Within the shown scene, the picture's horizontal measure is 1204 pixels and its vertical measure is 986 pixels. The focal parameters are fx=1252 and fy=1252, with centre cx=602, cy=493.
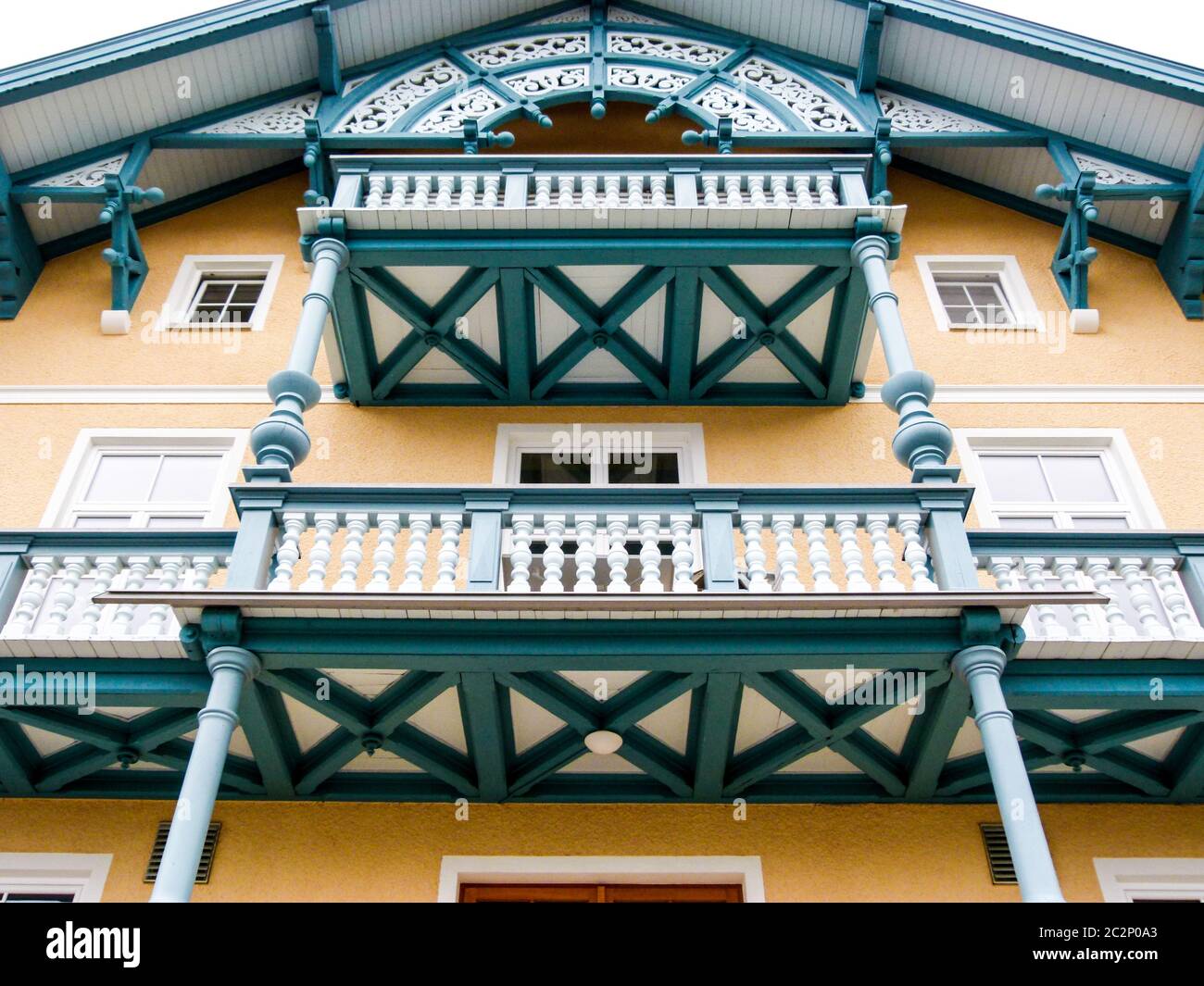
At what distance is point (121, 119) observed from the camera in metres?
13.3

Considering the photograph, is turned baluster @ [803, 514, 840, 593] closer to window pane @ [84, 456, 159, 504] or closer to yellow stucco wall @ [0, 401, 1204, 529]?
yellow stucco wall @ [0, 401, 1204, 529]

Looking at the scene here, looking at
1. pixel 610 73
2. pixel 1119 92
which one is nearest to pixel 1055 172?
pixel 1119 92

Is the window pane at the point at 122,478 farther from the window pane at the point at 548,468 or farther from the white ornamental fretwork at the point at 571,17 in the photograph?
the white ornamental fretwork at the point at 571,17

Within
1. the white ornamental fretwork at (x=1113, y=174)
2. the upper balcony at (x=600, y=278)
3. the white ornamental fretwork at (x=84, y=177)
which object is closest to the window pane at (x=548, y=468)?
the upper balcony at (x=600, y=278)

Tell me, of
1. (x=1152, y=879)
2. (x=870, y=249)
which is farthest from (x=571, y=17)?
(x=1152, y=879)

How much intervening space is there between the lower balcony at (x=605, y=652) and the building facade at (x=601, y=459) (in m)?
0.03

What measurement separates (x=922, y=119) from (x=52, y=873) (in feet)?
36.7

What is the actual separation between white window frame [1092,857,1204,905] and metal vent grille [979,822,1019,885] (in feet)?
2.14

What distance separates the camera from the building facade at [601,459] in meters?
8.40

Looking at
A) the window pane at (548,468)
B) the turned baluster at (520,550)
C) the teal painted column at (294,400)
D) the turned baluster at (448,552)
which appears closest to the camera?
the turned baluster at (448,552)

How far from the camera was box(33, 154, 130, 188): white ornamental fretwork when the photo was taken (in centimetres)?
1297

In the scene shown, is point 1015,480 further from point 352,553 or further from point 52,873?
point 52,873
